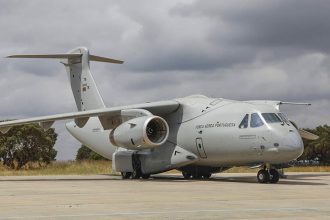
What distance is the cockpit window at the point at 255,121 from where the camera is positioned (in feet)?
69.6

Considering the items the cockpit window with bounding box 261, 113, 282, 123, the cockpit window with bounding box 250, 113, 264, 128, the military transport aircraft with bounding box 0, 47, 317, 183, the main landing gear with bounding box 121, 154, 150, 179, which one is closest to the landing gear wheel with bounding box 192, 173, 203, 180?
the military transport aircraft with bounding box 0, 47, 317, 183

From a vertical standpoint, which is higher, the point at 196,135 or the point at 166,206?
the point at 196,135

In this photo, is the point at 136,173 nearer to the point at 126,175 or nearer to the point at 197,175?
the point at 126,175

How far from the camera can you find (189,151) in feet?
78.1

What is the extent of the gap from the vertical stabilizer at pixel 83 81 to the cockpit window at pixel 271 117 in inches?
434

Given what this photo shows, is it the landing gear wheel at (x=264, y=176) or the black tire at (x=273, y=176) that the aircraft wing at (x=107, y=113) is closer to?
the landing gear wheel at (x=264, y=176)

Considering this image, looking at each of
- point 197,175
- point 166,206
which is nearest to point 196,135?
point 197,175

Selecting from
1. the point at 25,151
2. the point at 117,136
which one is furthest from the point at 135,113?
the point at 25,151

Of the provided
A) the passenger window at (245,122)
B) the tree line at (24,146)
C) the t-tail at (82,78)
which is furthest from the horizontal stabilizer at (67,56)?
the tree line at (24,146)

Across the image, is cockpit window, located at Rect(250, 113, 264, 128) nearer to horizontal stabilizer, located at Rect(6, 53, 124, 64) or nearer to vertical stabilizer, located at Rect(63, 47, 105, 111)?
vertical stabilizer, located at Rect(63, 47, 105, 111)

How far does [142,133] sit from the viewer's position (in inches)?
883

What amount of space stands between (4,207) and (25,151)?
43997mm

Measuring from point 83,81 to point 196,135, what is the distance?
30.3 feet

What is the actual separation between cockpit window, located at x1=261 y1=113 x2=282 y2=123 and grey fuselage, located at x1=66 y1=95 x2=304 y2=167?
0.61ft
